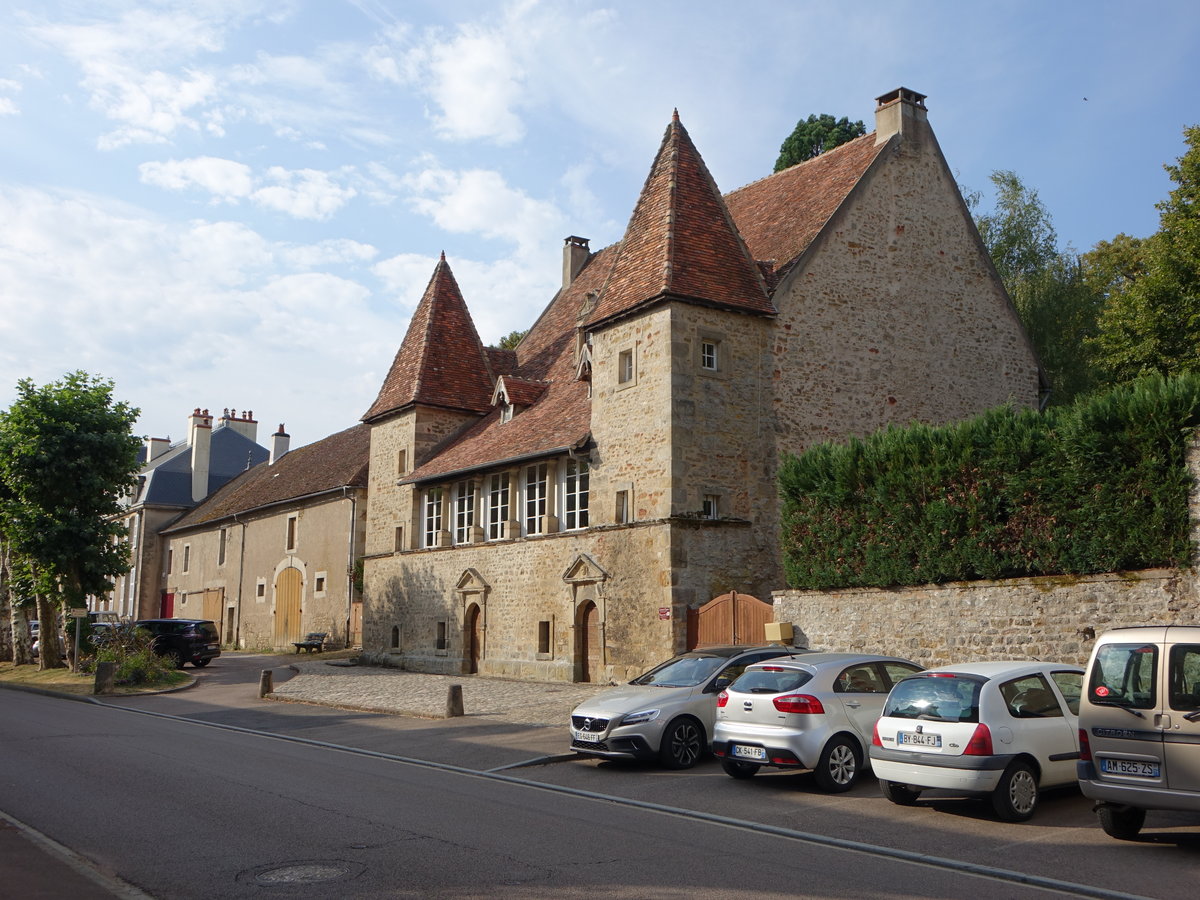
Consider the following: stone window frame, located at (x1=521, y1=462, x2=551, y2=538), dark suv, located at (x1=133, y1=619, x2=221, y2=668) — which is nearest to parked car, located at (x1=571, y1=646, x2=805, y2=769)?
stone window frame, located at (x1=521, y1=462, x2=551, y2=538)

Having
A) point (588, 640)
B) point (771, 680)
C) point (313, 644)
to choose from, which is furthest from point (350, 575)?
point (771, 680)

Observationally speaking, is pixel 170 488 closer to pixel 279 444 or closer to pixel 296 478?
pixel 279 444

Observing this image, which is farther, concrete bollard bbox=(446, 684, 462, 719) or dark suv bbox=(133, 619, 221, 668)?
dark suv bbox=(133, 619, 221, 668)

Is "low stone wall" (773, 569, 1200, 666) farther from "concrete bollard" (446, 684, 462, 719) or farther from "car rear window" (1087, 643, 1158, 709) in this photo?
"car rear window" (1087, 643, 1158, 709)

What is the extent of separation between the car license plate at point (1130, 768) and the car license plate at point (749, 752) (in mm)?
3852

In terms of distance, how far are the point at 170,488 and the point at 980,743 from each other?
5438cm

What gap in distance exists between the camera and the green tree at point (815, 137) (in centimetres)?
4269

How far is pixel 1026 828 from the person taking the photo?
9742 millimetres

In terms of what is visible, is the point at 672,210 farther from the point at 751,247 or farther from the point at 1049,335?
the point at 1049,335

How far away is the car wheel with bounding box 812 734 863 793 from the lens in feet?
38.3

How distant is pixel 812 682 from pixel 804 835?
285cm

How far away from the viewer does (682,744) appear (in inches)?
539

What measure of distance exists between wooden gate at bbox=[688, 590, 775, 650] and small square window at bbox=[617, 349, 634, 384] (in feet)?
17.4

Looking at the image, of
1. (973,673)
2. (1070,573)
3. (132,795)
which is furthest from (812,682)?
(132,795)
